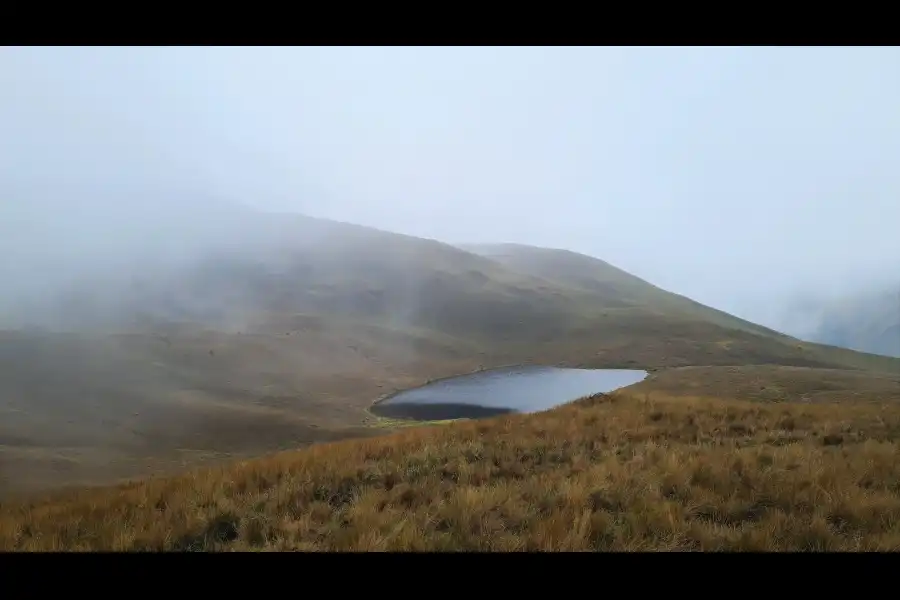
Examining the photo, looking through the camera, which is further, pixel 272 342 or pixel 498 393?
pixel 272 342

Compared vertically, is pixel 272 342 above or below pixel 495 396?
above

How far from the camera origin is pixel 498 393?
78.7 ft

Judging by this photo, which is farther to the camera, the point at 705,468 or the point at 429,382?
the point at 429,382

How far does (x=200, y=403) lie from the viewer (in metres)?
19.4

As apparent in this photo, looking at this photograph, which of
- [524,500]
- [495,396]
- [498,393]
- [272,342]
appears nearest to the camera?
[524,500]

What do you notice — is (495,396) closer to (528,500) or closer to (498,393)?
(498,393)

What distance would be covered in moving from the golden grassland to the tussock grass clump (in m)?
0.01

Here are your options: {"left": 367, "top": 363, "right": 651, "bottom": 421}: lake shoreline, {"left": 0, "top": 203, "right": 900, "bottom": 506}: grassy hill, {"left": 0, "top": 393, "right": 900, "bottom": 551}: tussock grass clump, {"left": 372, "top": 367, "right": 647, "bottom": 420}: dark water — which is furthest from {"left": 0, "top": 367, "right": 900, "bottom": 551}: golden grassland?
{"left": 372, "top": 367, "right": 647, "bottom": 420}: dark water

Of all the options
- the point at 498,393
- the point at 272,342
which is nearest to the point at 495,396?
the point at 498,393

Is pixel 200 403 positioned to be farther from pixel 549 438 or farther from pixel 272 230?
pixel 272 230

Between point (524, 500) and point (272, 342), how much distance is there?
3014 cm
